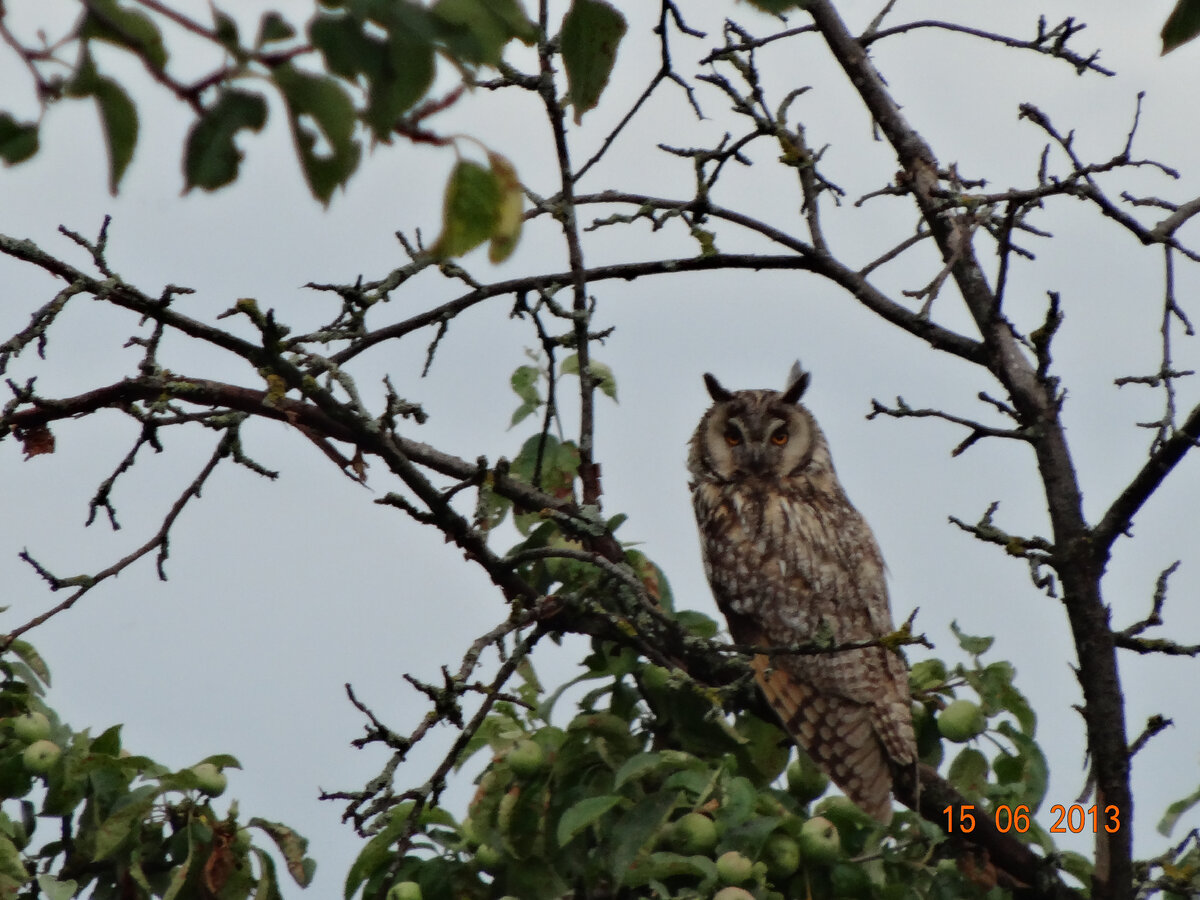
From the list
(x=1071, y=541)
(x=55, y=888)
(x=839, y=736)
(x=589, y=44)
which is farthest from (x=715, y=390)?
(x=589, y=44)

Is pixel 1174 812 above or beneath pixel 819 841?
above

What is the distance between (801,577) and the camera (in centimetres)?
462

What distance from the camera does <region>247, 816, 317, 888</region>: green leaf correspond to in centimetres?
304

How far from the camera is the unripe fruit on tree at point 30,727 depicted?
3.10 meters

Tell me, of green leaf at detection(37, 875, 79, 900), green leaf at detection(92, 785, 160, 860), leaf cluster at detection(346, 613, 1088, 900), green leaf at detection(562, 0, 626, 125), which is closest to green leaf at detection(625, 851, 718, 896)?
leaf cluster at detection(346, 613, 1088, 900)

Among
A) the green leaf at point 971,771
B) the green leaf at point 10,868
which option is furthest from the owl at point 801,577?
the green leaf at point 10,868

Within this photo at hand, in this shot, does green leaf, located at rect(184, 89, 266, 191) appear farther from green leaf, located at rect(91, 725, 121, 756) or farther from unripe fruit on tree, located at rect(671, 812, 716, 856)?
green leaf, located at rect(91, 725, 121, 756)

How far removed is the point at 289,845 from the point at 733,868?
99 cm

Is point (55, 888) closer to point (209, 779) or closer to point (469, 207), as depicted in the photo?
point (209, 779)

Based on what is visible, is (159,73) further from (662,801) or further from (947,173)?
(947,173)

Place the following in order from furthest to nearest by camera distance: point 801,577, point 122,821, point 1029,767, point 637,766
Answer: point 801,577 < point 1029,767 < point 122,821 < point 637,766

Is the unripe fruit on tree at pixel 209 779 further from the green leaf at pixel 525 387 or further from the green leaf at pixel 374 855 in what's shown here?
the green leaf at pixel 525 387

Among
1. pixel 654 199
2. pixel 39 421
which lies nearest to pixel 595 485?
pixel 654 199

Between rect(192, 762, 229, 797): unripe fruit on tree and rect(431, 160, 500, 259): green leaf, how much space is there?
7.58ft
